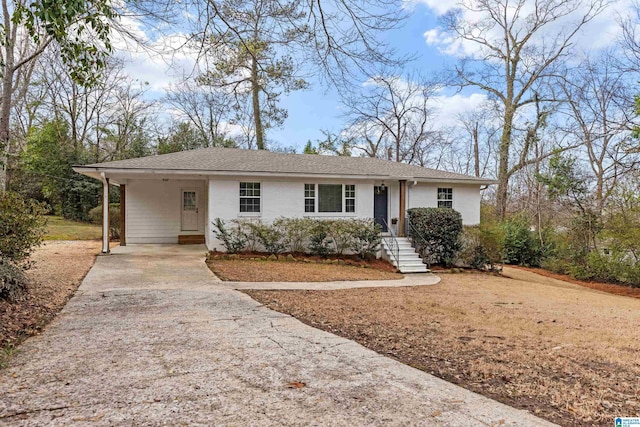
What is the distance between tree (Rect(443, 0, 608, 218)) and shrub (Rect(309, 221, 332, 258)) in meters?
15.0

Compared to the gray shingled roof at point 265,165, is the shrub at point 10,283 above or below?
below

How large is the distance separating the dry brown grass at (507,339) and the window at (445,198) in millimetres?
7195

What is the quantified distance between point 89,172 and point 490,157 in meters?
26.3

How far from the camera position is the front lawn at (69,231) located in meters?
17.6

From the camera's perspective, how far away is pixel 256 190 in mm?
13664

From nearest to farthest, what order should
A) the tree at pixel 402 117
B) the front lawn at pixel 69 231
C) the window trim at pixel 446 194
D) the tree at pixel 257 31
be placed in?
the tree at pixel 257 31 < the window trim at pixel 446 194 < the front lawn at pixel 69 231 < the tree at pixel 402 117

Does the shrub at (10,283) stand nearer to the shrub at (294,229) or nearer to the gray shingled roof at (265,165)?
the gray shingled roof at (265,165)

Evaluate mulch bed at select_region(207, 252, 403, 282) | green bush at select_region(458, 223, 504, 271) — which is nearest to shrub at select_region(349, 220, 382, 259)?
mulch bed at select_region(207, 252, 403, 282)

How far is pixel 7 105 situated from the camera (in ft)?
46.8

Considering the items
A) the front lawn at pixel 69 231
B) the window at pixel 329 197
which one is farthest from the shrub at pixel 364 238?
the front lawn at pixel 69 231

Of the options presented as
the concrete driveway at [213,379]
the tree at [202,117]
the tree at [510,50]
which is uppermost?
the tree at [510,50]

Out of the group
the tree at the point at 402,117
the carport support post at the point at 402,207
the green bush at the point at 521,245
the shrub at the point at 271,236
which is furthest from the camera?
the tree at the point at 402,117

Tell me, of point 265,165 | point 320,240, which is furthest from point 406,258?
point 265,165

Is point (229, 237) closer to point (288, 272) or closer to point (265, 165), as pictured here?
point (265, 165)
